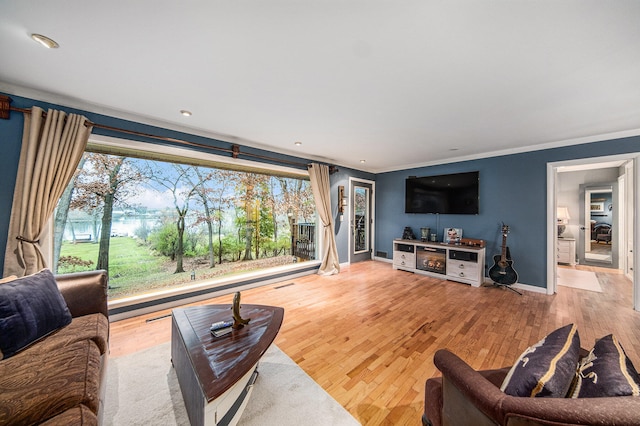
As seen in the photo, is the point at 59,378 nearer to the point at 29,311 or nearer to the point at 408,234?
the point at 29,311

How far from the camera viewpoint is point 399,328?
253cm

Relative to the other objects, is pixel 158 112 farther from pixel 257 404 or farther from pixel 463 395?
pixel 463 395

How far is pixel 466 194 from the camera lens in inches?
178

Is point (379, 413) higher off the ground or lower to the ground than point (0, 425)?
lower

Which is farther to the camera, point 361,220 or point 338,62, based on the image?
point 361,220

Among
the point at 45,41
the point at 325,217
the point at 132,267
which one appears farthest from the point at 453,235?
the point at 45,41

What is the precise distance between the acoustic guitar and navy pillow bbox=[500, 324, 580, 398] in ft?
11.5

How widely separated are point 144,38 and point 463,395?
2722 mm

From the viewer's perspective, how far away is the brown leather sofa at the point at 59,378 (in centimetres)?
100

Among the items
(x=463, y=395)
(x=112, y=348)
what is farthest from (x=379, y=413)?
(x=112, y=348)

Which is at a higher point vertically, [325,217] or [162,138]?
[162,138]

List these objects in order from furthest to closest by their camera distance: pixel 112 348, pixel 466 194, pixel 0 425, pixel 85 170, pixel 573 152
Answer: pixel 466 194 < pixel 573 152 < pixel 85 170 < pixel 112 348 < pixel 0 425

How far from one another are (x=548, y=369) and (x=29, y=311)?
2839 mm

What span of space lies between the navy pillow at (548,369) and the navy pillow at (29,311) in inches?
104
